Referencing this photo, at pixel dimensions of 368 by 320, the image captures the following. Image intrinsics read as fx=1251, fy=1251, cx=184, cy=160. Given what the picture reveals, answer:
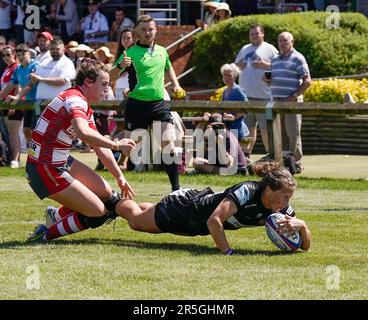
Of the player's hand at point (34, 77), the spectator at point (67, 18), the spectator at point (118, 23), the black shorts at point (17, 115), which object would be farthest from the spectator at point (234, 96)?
the spectator at point (67, 18)

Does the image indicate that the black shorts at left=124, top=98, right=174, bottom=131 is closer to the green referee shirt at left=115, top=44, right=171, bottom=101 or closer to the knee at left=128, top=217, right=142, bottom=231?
the green referee shirt at left=115, top=44, right=171, bottom=101

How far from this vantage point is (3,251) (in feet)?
33.3

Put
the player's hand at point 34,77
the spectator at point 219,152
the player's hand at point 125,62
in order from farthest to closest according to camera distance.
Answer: the player's hand at point 34,77, the spectator at point 219,152, the player's hand at point 125,62

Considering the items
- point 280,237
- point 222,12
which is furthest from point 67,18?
point 280,237

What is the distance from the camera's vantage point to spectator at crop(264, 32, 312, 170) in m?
17.4

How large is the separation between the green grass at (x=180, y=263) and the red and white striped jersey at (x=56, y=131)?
29.5 inches

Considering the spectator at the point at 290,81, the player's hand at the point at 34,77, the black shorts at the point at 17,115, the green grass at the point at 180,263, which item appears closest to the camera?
the green grass at the point at 180,263

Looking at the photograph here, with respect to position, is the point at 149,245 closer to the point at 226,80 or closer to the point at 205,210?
the point at 205,210

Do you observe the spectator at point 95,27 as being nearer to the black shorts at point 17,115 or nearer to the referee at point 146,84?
the black shorts at point 17,115

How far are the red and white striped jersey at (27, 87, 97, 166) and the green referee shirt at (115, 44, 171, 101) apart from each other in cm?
427

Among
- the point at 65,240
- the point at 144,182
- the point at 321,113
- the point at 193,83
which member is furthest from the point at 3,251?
the point at 193,83

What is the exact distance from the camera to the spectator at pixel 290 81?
1741 centimetres

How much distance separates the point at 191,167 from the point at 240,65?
1831 mm
